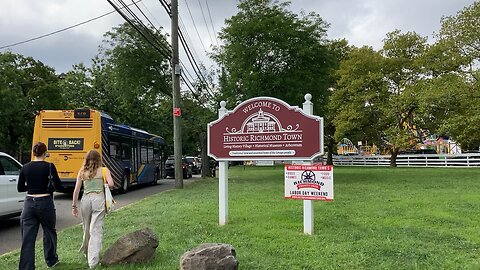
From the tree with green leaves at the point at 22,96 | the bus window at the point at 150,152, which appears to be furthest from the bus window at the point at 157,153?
the tree with green leaves at the point at 22,96

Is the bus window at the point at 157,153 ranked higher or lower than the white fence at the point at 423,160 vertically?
higher

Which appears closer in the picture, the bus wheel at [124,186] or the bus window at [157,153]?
the bus wheel at [124,186]

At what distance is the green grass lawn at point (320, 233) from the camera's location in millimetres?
6266

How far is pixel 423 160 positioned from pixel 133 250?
41.6 m

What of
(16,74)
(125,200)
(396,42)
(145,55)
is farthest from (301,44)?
(16,74)

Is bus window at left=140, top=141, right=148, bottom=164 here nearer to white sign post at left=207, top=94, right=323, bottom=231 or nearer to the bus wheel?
the bus wheel

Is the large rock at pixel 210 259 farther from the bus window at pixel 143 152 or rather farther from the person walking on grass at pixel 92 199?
the bus window at pixel 143 152

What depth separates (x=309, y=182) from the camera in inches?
326

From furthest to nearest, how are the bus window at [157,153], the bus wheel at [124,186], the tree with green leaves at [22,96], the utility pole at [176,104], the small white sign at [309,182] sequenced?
the tree with green leaves at [22,96], the bus window at [157,153], the utility pole at [176,104], the bus wheel at [124,186], the small white sign at [309,182]

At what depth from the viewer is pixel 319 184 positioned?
8172 mm

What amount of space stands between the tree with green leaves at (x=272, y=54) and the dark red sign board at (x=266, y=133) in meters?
12.1

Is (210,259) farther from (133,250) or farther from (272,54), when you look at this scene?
(272,54)

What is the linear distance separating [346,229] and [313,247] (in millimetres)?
1572

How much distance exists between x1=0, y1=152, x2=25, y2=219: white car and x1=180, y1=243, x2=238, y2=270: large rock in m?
6.04
